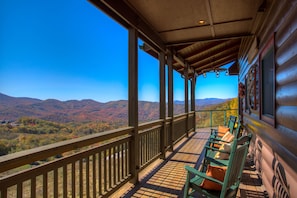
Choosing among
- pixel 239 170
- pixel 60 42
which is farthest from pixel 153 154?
pixel 60 42

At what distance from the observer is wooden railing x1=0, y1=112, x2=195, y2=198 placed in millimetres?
1598

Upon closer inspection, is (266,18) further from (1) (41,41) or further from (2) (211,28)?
(1) (41,41)

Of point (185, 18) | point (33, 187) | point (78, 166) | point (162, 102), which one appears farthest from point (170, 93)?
point (33, 187)

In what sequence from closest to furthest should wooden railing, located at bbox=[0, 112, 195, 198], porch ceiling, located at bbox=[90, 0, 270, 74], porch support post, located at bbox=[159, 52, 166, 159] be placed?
wooden railing, located at bbox=[0, 112, 195, 198], porch ceiling, located at bbox=[90, 0, 270, 74], porch support post, located at bbox=[159, 52, 166, 159]

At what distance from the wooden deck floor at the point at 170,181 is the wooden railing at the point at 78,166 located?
205 millimetres

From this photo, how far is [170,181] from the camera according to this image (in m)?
3.58

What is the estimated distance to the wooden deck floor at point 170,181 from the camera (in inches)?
122

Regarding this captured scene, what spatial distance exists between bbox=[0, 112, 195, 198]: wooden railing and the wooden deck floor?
21 centimetres

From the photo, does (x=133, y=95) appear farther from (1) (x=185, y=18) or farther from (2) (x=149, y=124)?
(1) (x=185, y=18)

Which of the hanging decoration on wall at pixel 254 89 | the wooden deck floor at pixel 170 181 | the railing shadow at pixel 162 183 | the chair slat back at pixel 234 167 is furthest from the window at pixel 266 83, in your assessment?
the railing shadow at pixel 162 183

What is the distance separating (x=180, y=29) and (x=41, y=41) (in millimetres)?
4081

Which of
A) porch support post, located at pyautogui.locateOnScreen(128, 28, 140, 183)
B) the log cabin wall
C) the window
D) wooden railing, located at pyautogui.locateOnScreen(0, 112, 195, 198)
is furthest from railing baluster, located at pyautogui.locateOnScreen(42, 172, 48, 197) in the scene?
the window

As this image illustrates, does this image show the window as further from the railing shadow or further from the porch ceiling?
the railing shadow

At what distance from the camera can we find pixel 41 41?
5.91m
